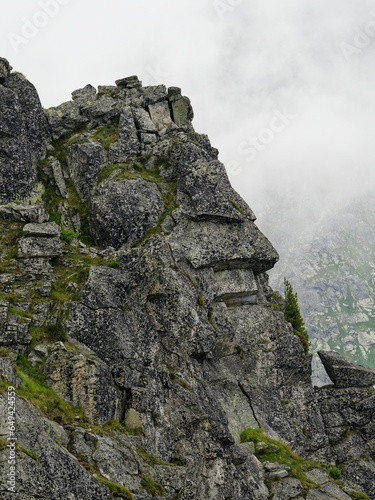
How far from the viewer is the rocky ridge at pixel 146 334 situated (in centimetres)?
2539

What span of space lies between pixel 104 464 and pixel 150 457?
505 cm

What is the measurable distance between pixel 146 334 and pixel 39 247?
1155 cm

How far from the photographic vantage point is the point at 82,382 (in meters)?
28.5

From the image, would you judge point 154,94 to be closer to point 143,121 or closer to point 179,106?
point 179,106

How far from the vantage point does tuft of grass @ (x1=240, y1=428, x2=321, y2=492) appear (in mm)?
36094

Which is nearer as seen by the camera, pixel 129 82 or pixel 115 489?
pixel 115 489

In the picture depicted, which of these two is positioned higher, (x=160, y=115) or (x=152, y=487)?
(x=160, y=115)

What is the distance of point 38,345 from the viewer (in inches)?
1192

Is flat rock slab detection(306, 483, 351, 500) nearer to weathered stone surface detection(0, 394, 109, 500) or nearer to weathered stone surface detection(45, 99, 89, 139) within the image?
weathered stone surface detection(0, 394, 109, 500)

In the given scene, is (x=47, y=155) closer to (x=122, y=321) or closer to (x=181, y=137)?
(x=181, y=137)

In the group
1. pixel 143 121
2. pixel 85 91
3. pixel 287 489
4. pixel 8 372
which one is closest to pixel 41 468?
pixel 8 372

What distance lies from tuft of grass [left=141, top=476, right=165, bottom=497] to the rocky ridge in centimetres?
11

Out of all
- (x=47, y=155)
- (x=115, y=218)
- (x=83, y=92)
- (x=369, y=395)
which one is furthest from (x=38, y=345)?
(x=83, y=92)

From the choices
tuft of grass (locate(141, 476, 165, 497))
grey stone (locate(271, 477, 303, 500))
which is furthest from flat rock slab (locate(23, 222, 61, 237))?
grey stone (locate(271, 477, 303, 500))
